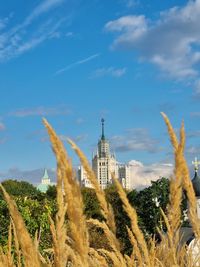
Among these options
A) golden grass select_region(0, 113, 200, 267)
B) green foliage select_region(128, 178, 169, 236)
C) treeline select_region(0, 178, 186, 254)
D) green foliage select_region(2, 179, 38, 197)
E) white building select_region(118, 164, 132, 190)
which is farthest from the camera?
white building select_region(118, 164, 132, 190)

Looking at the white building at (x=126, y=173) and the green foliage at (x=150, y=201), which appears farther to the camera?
the white building at (x=126, y=173)

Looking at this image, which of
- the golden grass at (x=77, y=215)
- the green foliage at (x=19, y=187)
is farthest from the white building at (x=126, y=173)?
the golden grass at (x=77, y=215)

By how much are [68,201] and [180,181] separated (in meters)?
0.51

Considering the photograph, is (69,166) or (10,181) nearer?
(69,166)

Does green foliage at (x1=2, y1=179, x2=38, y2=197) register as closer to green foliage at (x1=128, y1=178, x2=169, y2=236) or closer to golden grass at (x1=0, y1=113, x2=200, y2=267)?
green foliage at (x1=128, y1=178, x2=169, y2=236)

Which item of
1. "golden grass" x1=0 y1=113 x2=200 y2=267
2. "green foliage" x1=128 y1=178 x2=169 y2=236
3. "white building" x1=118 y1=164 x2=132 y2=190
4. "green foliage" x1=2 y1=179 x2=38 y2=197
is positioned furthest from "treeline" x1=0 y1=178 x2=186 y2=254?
"white building" x1=118 y1=164 x2=132 y2=190

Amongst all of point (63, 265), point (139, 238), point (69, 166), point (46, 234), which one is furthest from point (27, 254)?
point (46, 234)

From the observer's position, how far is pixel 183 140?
1885 millimetres

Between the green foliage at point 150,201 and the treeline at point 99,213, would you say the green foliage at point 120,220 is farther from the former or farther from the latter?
the green foliage at point 150,201

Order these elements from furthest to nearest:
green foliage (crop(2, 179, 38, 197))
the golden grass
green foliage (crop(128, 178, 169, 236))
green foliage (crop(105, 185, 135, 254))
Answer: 1. green foliage (crop(2, 179, 38, 197))
2. green foliage (crop(128, 178, 169, 236))
3. green foliage (crop(105, 185, 135, 254))
4. the golden grass

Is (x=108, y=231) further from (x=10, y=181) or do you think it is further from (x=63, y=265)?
(x=10, y=181)

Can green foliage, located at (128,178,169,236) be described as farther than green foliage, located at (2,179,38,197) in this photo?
No

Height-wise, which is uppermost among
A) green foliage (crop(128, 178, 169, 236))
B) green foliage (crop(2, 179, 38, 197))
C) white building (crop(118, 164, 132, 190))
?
white building (crop(118, 164, 132, 190))

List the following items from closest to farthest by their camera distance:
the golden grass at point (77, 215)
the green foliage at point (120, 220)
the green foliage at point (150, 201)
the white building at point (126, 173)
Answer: the golden grass at point (77, 215), the green foliage at point (120, 220), the green foliage at point (150, 201), the white building at point (126, 173)
